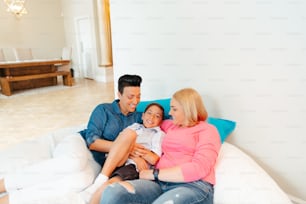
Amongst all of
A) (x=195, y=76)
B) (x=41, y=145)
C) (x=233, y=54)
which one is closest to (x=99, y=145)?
(x=41, y=145)

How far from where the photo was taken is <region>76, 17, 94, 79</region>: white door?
7.23 metres

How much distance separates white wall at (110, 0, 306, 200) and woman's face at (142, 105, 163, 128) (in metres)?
0.47

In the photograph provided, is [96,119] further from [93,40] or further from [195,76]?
[93,40]

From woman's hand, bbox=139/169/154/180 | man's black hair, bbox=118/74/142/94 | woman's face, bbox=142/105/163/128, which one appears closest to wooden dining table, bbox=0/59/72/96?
man's black hair, bbox=118/74/142/94

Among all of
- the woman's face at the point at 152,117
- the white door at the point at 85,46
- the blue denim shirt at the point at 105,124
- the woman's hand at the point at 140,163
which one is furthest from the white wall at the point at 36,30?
the woman's hand at the point at 140,163

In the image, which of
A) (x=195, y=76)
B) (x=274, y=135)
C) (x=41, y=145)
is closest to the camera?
(x=274, y=135)

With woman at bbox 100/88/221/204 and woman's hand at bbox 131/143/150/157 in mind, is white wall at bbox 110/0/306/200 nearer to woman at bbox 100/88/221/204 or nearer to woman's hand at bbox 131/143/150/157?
woman at bbox 100/88/221/204

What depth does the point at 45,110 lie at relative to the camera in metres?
4.29

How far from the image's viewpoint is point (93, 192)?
1.34 metres

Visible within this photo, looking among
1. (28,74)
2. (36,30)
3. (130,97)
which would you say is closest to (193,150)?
(130,97)

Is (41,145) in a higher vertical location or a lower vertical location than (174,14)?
lower

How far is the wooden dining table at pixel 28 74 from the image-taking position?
5561 millimetres

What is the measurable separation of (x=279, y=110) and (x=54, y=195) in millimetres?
1447

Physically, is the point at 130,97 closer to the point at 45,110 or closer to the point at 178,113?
the point at 178,113
